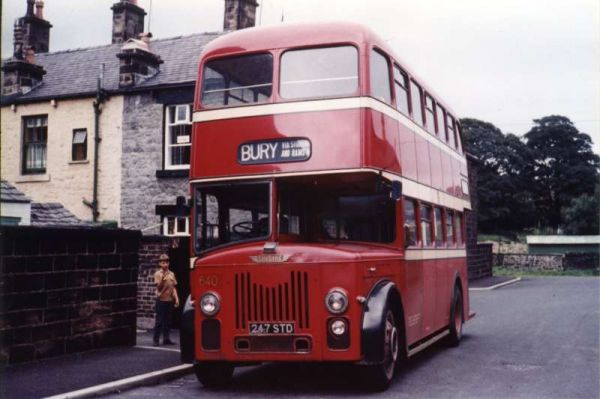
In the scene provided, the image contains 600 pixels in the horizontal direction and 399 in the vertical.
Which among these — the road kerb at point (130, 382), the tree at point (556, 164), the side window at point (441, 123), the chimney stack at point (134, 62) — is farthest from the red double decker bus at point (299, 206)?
the tree at point (556, 164)

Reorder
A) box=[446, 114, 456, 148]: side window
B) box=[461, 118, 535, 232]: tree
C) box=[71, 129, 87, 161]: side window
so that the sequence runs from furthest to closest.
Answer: box=[461, 118, 535, 232]: tree → box=[71, 129, 87, 161]: side window → box=[446, 114, 456, 148]: side window

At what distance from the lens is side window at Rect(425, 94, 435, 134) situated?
12125 mm

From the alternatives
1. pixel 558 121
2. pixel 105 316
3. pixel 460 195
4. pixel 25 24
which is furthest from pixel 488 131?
pixel 105 316

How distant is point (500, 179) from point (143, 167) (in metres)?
48.9

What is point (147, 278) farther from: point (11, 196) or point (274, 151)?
point (274, 151)

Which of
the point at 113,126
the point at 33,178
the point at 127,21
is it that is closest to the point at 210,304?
the point at 113,126

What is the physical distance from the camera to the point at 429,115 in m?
12.4

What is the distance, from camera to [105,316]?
1178 cm

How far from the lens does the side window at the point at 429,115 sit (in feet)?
39.8

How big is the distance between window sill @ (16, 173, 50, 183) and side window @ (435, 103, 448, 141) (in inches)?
595

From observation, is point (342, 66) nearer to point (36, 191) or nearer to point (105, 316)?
point (105, 316)

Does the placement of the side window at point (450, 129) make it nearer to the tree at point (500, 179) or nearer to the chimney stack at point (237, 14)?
the chimney stack at point (237, 14)

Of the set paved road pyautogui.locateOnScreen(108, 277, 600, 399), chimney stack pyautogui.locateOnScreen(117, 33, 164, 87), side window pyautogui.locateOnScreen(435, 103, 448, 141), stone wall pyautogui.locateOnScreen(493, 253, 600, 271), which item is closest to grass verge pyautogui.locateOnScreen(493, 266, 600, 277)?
Answer: stone wall pyautogui.locateOnScreen(493, 253, 600, 271)

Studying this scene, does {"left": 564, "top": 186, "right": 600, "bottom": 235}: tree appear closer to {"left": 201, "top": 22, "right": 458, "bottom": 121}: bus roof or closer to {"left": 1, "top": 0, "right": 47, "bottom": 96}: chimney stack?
{"left": 1, "top": 0, "right": 47, "bottom": 96}: chimney stack
